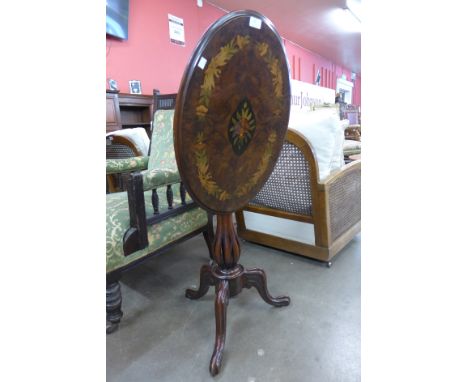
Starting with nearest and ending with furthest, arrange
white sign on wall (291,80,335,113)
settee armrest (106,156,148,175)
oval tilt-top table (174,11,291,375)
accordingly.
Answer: oval tilt-top table (174,11,291,375), settee armrest (106,156,148,175), white sign on wall (291,80,335,113)

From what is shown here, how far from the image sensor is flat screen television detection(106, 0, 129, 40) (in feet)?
9.77

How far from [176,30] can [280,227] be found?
336 centimetres

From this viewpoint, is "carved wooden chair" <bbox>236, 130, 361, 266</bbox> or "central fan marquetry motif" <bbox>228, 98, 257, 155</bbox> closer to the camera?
"central fan marquetry motif" <bbox>228, 98, 257, 155</bbox>

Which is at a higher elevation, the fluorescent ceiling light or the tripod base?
the fluorescent ceiling light

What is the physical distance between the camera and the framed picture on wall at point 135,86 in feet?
11.1

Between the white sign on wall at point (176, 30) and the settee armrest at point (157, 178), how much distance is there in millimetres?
3312

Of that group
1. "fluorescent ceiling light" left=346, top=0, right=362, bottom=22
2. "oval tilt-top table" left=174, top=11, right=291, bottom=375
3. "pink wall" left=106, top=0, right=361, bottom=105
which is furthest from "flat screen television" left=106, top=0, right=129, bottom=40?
"fluorescent ceiling light" left=346, top=0, right=362, bottom=22

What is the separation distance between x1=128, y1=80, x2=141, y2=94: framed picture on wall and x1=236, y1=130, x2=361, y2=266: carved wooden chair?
239cm

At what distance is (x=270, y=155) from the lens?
1079 mm

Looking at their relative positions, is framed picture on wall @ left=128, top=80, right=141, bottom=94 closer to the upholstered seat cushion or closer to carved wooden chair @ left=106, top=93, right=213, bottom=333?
carved wooden chair @ left=106, top=93, right=213, bottom=333

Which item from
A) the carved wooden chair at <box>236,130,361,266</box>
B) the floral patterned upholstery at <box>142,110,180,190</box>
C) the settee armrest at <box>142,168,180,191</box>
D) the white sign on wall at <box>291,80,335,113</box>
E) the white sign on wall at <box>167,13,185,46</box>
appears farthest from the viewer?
the white sign on wall at <box>291,80,335,113</box>

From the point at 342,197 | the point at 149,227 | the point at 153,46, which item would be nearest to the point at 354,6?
the point at 153,46

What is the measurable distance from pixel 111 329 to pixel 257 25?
4.14 feet
